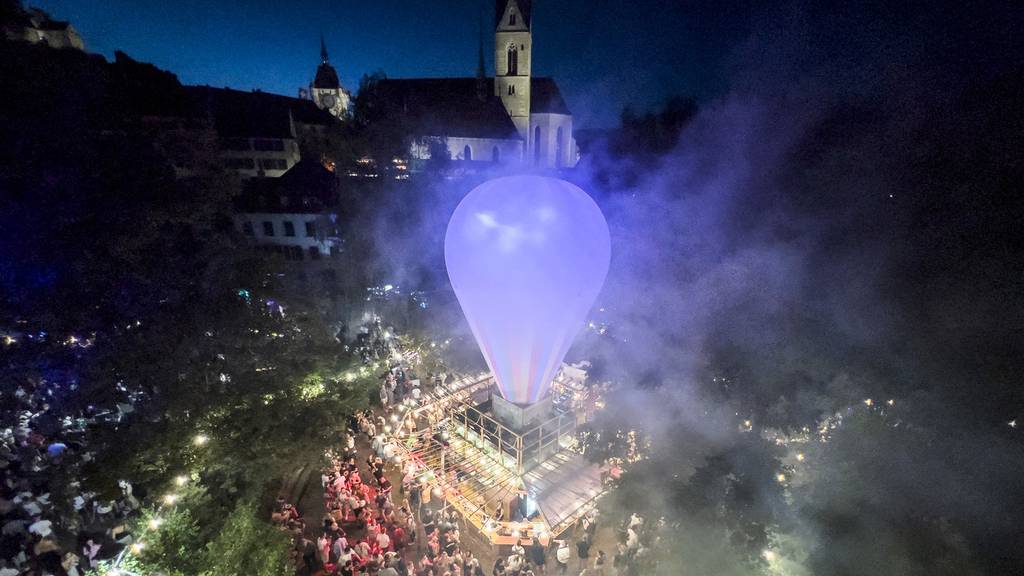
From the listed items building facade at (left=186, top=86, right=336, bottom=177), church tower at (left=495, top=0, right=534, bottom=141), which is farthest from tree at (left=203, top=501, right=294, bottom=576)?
church tower at (left=495, top=0, right=534, bottom=141)

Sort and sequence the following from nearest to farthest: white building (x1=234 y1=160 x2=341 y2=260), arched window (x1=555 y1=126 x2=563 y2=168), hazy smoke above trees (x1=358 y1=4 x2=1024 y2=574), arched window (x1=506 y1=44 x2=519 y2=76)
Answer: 1. hazy smoke above trees (x1=358 y1=4 x2=1024 y2=574)
2. white building (x1=234 y1=160 x2=341 y2=260)
3. arched window (x1=506 y1=44 x2=519 y2=76)
4. arched window (x1=555 y1=126 x2=563 y2=168)

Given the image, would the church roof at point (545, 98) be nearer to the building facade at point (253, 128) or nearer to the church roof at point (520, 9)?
the church roof at point (520, 9)

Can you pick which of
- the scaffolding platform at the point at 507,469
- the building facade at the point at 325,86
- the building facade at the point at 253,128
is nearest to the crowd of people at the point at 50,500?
the scaffolding platform at the point at 507,469

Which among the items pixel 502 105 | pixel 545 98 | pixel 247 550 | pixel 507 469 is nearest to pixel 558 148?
pixel 545 98

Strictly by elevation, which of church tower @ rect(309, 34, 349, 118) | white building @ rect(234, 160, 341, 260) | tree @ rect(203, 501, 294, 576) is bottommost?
tree @ rect(203, 501, 294, 576)

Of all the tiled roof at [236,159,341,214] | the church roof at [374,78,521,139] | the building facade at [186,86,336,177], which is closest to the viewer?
the tiled roof at [236,159,341,214]

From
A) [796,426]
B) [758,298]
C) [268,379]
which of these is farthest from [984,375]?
[268,379]

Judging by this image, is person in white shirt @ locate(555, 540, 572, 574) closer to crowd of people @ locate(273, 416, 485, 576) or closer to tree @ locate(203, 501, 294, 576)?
crowd of people @ locate(273, 416, 485, 576)

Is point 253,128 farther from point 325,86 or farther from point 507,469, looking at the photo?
point 507,469
